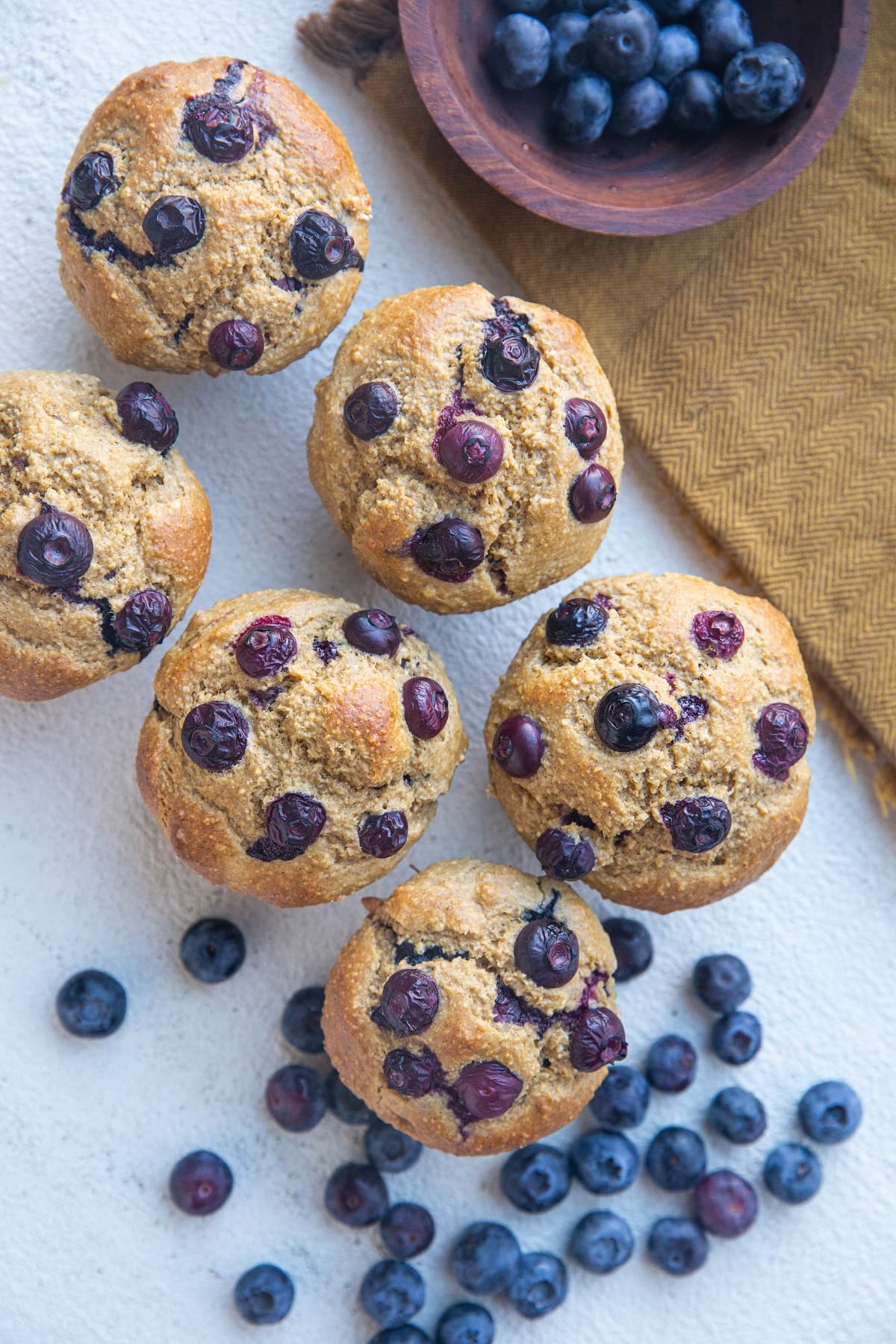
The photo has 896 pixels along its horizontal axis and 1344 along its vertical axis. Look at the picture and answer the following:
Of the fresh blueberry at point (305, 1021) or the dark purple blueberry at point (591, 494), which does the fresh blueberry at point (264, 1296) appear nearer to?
the fresh blueberry at point (305, 1021)

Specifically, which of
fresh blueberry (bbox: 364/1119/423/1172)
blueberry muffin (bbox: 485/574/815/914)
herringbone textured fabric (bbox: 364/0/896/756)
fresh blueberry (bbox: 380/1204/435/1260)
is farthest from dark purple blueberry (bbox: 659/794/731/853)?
fresh blueberry (bbox: 380/1204/435/1260)

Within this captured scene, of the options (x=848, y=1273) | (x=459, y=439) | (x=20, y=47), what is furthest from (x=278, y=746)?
(x=848, y=1273)

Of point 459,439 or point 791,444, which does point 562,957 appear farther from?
point 791,444

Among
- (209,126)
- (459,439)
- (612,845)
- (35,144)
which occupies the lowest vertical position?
(612,845)

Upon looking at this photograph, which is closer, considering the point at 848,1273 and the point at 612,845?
the point at 612,845

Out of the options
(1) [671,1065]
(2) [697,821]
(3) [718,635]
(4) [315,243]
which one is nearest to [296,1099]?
(1) [671,1065]

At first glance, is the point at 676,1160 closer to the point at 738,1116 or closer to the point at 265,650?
the point at 738,1116

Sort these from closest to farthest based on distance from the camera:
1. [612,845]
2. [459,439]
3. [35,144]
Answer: [459,439], [612,845], [35,144]
